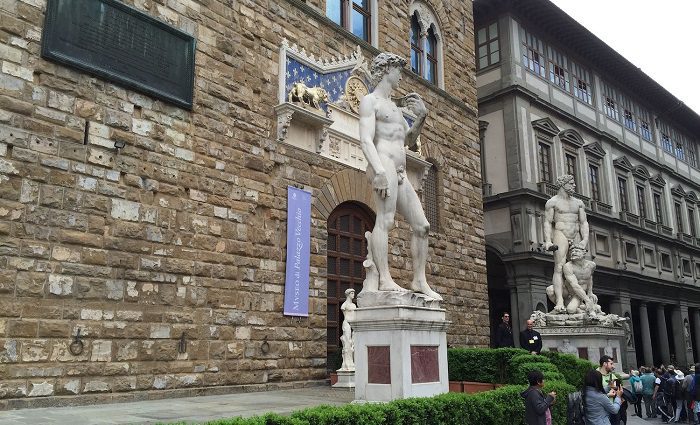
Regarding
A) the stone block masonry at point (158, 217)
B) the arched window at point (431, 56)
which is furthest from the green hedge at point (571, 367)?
the arched window at point (431, 56)

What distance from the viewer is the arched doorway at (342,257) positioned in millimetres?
12250

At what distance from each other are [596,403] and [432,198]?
1006cm

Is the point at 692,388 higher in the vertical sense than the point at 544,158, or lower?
lower

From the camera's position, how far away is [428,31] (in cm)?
1742

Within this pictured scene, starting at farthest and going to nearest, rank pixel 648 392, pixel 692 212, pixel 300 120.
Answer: pixel 692 212 → pixel 648 392 → pixel 300 120


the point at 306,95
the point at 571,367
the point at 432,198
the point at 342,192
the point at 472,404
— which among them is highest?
the point at 306,95

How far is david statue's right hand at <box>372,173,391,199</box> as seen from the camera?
297 inches

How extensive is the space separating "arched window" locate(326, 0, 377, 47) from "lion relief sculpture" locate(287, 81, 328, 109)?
2341 millimetres

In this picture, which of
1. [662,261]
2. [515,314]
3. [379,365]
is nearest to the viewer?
[379,365]

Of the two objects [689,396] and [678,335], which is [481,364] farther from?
[678,335]

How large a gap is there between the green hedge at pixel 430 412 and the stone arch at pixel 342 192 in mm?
5862

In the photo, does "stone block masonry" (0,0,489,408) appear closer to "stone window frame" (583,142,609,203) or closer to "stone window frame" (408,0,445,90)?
"stone window frame" (408,0,445,90)

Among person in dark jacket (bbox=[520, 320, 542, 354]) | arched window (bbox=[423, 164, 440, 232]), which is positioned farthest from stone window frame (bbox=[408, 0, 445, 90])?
person in dark jacket (bbox=[520, 320, 542, 354])

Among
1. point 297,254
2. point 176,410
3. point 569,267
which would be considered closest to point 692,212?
point 569,267
